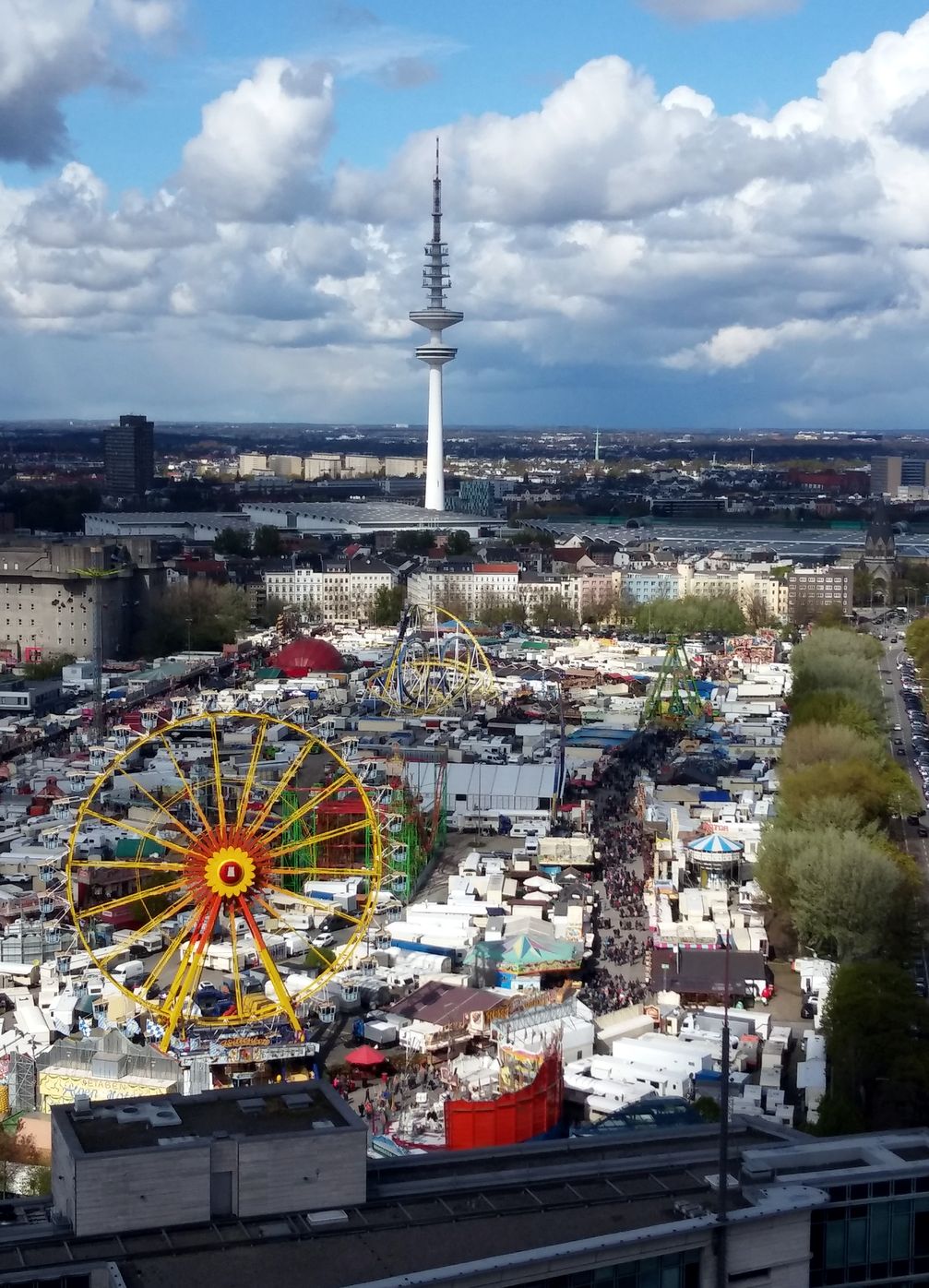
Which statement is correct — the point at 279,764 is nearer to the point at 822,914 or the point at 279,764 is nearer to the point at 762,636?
the point at 822,914

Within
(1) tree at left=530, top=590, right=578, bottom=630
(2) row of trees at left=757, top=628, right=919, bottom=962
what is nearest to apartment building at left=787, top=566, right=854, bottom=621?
(1) tree at left=530, top=590, right=578, bottom=630

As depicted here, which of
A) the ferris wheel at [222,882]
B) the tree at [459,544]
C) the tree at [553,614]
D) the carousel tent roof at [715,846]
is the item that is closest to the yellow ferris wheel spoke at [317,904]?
the ferris wheel at [222,882]

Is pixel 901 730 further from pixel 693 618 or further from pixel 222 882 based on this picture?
pixel 222 882

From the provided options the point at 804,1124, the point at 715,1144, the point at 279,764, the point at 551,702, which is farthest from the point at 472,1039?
the point at 551,702

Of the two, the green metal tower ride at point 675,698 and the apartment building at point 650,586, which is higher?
the apartment building at point 650,586

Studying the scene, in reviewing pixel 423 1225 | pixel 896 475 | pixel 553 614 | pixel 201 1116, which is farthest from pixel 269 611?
pixel 896 475

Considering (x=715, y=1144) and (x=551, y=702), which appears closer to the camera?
(x=715, y=1144)

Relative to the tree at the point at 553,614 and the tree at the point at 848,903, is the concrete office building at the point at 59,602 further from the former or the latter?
the tree at the point at 848,903
